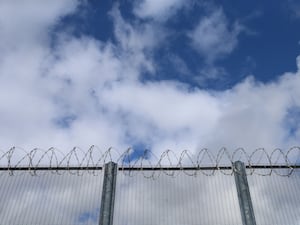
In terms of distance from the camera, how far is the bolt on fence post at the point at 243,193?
8055 millimetres

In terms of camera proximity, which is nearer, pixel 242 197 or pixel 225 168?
pixel 242 197

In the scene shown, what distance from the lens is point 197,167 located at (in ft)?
29.7

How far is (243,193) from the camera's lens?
839 cm

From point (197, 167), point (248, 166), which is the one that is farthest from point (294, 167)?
point (197, 167)

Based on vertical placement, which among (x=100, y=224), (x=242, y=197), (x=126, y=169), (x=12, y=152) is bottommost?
(x=100, y=224)

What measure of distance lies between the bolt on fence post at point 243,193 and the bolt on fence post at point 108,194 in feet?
10.8

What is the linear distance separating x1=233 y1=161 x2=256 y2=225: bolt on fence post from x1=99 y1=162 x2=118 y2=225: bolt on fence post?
330cm

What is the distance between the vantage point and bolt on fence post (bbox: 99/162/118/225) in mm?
8101

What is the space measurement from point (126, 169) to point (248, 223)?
3.48m

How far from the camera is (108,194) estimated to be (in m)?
8.42

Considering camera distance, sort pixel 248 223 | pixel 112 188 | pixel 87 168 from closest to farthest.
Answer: pixel 248 223 → pixel 112 188 → pixel 87 168

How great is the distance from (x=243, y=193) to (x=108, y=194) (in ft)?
11.6

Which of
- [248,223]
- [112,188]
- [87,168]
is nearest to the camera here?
[248,223]

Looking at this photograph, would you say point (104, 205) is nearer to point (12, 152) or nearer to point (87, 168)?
point (87, 168)
